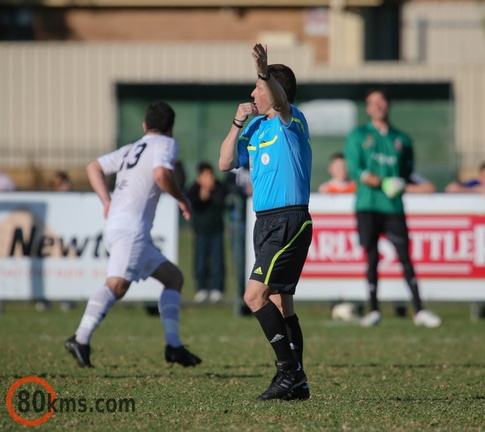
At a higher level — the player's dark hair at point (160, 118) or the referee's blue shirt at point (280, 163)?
the player's dark hair at point (160, 118)

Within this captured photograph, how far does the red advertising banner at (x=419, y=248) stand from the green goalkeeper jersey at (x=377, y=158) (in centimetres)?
155

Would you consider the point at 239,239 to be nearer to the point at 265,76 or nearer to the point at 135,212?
the point at 135,212

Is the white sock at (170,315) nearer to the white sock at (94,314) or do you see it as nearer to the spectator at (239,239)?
the white sock at (94,314)

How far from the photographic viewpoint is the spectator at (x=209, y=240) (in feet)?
52.4

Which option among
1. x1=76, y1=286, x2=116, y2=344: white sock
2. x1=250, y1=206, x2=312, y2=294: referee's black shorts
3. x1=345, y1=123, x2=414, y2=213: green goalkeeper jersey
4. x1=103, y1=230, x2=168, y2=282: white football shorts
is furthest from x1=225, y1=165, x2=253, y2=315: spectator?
x1=250, y1=206, x2=312, y2=294: referee's black shorts

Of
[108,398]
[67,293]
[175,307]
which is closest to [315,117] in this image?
[67,293]

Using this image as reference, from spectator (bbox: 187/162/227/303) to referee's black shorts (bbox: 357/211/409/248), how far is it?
314 centimetres

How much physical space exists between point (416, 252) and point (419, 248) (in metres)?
0.06

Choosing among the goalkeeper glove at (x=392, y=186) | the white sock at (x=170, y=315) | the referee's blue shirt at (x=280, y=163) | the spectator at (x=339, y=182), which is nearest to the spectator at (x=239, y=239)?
the spectator at (x=339, y=182)

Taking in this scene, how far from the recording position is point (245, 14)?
3750 centimetres

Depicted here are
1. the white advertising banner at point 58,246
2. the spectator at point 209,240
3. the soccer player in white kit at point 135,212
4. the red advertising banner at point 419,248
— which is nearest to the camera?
the soccer player in white kit at point 135,212

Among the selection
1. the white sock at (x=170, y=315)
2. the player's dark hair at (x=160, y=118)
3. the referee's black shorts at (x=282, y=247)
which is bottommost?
the white sock at (x=170, y=315)

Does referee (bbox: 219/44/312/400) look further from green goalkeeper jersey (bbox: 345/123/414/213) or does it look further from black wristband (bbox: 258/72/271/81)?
green goalkeeper jersey (bbox: 345/123/414/213)

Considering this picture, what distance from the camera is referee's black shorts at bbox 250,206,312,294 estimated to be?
759cm
